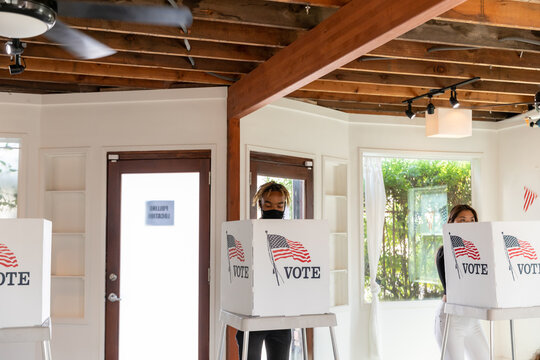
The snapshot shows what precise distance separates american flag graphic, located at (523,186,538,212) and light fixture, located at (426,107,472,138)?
1156mm

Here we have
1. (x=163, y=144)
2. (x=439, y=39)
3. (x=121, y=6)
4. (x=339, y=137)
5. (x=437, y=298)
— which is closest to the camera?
(x=121, y=6)

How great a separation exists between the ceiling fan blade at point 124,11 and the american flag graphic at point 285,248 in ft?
3.98

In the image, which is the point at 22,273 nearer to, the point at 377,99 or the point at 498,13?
the point at 498,13

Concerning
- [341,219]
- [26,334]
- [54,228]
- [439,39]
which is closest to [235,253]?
[26,334]

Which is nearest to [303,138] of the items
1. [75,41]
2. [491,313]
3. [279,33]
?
[279,33]

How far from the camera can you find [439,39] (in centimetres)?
409

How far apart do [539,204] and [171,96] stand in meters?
3.72

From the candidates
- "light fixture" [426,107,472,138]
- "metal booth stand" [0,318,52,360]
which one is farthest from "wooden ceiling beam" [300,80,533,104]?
"metal booth stand" [0,318,52,360]

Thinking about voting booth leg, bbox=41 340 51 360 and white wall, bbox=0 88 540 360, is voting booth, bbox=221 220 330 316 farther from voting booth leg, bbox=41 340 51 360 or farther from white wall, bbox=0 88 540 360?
white wall, bbox=0 88 540 360

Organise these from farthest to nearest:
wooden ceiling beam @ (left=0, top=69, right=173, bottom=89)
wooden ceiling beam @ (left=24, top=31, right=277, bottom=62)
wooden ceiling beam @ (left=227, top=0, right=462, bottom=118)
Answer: wooden ceiling beam @ (left=0, top=69, right=173, bottom=89), wooden ceiling beam @ (left=24, top=31, right=277, bottom=62), wooden ceiling beam @ (left=227, top=0, right=462, bottom=118)

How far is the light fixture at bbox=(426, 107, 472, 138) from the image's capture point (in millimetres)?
5773

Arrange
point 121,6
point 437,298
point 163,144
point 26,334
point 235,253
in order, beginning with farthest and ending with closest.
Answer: point 437,298 → point 163,144 → point 235,253 → point 26,334 → point 121,6

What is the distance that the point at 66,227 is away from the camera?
5.41 m

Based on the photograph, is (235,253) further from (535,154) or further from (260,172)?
(535,154)
